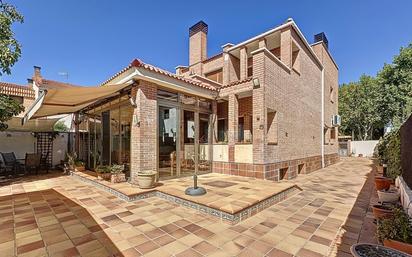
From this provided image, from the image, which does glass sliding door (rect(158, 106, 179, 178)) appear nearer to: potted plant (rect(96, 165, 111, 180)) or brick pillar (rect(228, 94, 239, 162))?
potted plant (rect(96, 165, 111, 180))

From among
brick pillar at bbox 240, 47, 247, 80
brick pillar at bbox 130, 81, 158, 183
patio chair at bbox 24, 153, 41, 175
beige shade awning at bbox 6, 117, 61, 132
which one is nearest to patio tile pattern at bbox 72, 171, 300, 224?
brick pillar at bbox 130, 81, 158, 183

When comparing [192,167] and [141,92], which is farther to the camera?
[192,167]

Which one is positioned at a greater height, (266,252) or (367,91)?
(367,91)

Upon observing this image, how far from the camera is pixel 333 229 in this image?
15.2ft

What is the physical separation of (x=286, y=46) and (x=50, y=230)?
41.8 ft

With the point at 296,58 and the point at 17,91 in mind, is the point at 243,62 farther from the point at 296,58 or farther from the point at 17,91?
the point at 17,91

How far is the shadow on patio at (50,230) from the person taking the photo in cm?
366

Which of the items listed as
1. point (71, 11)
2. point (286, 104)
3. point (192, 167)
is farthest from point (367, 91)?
point (71, 11)

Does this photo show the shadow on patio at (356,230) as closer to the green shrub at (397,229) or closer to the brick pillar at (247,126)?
the green shrub at (397,229)

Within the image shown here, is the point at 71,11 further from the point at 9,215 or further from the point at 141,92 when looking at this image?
the point at 9,215

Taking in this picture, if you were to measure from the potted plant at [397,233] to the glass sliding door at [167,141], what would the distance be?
704 cm

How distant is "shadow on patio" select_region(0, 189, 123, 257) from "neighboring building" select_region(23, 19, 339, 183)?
8.71 ft

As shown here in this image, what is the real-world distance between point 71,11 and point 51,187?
27.8ft

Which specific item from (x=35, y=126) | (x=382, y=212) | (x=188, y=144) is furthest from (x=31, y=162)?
(x=382, y=212)
